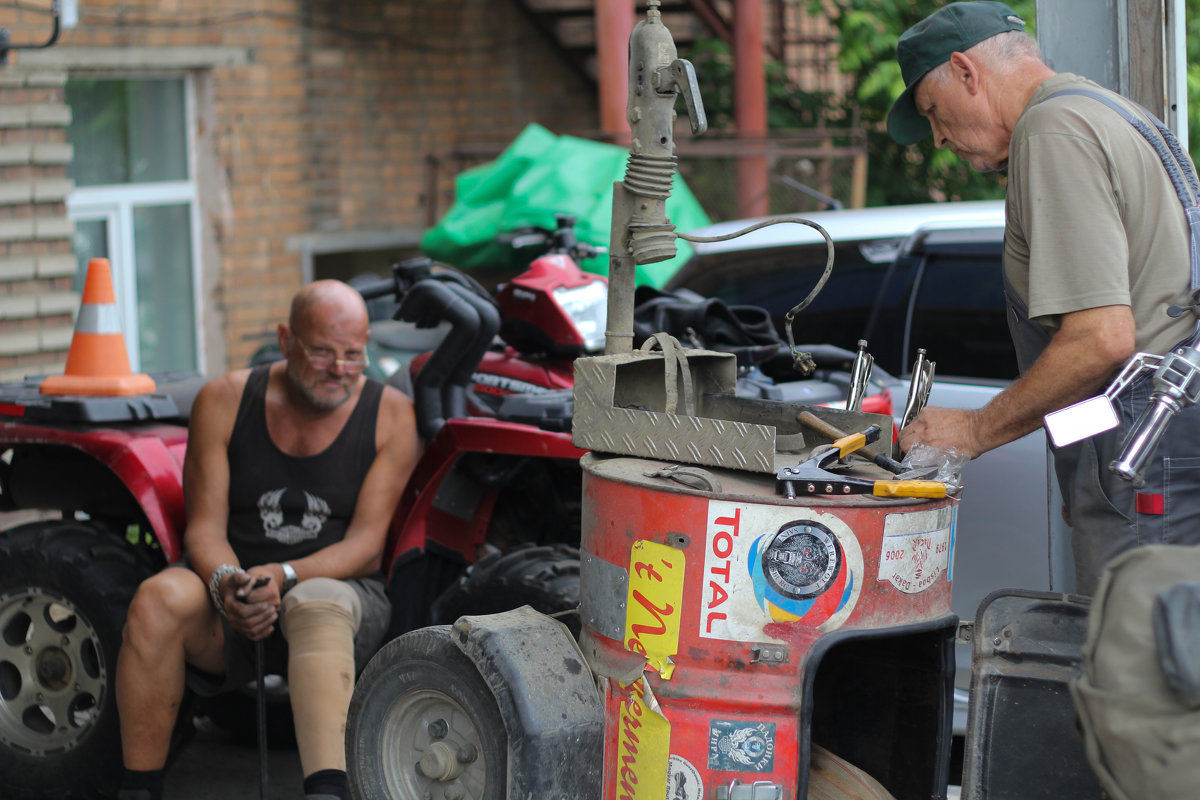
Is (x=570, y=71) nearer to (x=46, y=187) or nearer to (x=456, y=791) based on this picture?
(x=46, y=187)

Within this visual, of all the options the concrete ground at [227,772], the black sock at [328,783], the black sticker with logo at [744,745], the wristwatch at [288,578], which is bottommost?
the concrete ground at [227,772]

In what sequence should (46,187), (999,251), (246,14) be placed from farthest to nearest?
(246,14)
(46,187)
(999,251)

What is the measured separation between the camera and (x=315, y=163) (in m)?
9.45

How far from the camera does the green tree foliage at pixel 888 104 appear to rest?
9.98m

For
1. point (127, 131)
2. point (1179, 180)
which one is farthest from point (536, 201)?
point (1179, 180)

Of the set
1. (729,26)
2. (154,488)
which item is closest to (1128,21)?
(154,488)

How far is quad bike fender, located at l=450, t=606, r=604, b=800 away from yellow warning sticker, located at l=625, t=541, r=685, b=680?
0.52ft

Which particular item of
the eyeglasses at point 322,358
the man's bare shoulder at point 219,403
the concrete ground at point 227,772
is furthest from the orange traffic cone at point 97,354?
the concrete ground at point 227,772

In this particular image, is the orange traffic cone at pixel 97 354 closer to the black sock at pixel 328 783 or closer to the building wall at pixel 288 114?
the black sock at pixel 328 783

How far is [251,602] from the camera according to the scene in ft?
12.2

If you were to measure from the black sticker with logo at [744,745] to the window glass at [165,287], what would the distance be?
275 inches

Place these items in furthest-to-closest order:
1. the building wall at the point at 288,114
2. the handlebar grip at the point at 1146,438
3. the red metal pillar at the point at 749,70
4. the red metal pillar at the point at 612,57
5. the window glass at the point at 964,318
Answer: the red metal pillar at the point at 749,70 → the red metal pillar at the point at 612,57 → the building wall at the point at 288,114 → the window glass at the point at 964,318 → the handlebar grip at the point at 1146,438

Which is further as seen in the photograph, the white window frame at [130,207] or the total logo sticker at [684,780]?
the white window frame at [130,207]

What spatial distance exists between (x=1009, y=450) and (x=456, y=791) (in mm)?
2485
